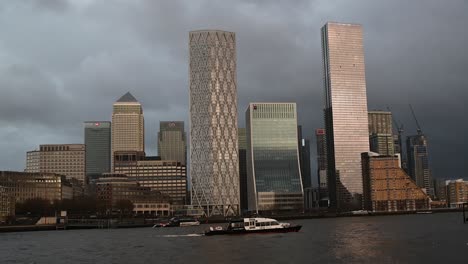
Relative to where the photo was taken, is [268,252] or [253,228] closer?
[268,252]

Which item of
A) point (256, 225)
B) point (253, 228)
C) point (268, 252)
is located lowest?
point (268, 252)

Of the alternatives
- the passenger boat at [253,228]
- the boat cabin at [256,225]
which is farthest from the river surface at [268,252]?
the boat cabin at [256,225]

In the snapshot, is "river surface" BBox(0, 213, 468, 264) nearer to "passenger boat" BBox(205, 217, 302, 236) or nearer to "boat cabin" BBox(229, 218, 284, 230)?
"passenger boat" BBox(205, 217, 302, 236)

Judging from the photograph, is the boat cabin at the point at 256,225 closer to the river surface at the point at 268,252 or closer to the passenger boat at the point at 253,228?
the passenger boat at the point at 253,228

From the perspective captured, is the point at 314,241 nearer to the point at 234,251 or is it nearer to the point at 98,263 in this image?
the point at 234,251

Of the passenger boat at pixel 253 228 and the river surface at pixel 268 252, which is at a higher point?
the passenger boat at pixel 253 228

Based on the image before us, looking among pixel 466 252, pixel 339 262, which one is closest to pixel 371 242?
pixel 466 252

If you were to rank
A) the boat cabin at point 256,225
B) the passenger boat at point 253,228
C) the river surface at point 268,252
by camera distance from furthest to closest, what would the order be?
the boat cabin at point 256,225 < the passenger boat at point 253,228 < the river surface at point 268,252

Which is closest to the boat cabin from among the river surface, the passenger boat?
→ the passenger boat

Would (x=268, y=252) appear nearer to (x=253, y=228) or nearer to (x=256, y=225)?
(x=253, y=228)

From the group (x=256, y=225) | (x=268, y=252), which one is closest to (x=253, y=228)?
(x=256, y=225)

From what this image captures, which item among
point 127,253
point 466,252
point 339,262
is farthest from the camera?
point 127,253

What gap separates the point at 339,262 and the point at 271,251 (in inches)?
725

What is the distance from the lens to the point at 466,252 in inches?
3460
